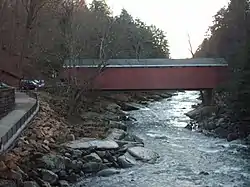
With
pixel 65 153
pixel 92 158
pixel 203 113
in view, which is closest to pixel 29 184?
pixel 65 153

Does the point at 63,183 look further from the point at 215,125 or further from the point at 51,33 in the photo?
the point at 51,33

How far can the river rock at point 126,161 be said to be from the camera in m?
14.4

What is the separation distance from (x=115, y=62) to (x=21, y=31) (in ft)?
21.9

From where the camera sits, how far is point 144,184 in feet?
40.3

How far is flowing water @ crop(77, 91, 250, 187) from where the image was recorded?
12.5 meters

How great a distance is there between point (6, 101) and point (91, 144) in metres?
3.28

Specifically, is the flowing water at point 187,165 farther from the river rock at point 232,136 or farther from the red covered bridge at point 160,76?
the red covered bridge at point 160,76

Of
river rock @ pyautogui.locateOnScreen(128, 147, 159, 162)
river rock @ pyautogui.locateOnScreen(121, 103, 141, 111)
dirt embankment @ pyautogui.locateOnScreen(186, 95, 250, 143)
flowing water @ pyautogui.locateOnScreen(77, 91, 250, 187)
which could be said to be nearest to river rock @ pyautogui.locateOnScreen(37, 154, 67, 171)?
flowing water @ pyautogui.locateOnScreen(77, 91, 250, 187)

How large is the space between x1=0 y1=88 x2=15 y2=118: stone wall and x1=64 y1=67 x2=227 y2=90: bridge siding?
13.0 m

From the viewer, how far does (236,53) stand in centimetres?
2441

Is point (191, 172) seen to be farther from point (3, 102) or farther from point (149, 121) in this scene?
point (149, 121)

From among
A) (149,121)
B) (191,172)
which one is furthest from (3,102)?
(149,121)

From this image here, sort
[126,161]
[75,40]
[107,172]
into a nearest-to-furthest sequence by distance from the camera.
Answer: [107,172] < [126,161] < [75,40]

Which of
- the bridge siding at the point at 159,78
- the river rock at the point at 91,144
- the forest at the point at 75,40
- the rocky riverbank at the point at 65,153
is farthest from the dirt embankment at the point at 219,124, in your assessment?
the river rock at the point at 91,144
